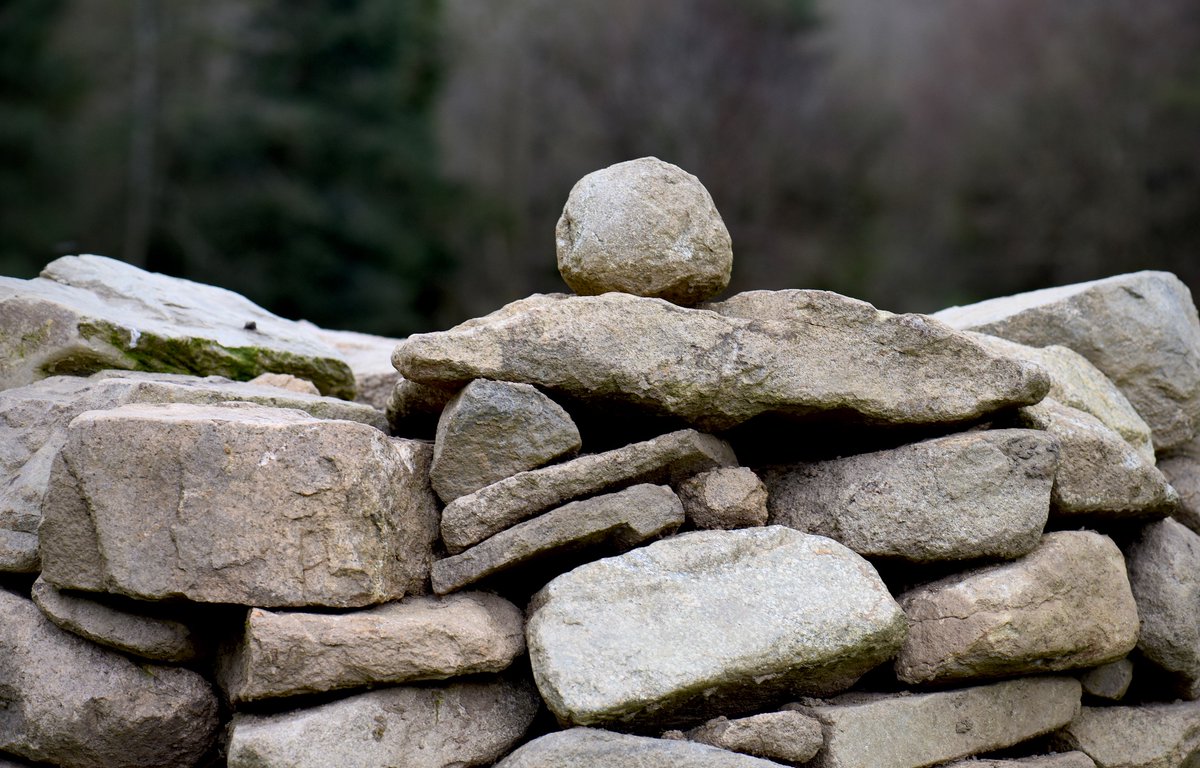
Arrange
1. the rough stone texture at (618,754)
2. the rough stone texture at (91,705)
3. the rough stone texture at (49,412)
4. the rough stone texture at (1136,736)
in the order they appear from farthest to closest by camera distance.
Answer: the rough stone texture at (1136,736) → the rough stone texture at (49,412) → the rough stone texture at (91,705) → the rough stone texture at (618,754)

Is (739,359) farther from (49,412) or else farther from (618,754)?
(49,412)

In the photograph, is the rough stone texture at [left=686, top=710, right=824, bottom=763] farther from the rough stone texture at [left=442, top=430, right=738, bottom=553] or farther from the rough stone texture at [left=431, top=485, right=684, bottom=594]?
the rough stone texture at [left=442, top=430, right=738, bottom=553]

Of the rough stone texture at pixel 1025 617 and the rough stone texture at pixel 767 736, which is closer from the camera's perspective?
the rough stone texture at pixel 767 736

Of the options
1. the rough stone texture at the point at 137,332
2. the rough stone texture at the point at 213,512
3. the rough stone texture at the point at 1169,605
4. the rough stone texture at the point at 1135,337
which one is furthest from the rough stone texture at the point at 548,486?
the rough stone texture at the point at 1135,337

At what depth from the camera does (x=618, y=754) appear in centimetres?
269

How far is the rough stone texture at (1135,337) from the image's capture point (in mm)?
4211

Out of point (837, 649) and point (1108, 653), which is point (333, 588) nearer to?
point (837, 649)

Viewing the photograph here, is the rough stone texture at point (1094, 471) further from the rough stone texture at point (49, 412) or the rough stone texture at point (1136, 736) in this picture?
the rough stone texture at point (49, 412)

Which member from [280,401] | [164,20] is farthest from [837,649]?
[164,20]

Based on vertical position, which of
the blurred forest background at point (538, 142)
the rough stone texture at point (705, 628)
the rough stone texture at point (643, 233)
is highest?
the blurred forest background at point (538, 142)

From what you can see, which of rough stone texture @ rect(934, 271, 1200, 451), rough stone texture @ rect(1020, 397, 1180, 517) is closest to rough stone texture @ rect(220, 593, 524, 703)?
rough stone texture @ rect(1020, 397, 1180, 517)

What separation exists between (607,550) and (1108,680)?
67.9 inches

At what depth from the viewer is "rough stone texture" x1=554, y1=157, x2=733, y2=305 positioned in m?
3.30

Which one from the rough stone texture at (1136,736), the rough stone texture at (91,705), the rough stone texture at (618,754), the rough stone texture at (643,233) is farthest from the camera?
the rough stone texture at (1136,736)
